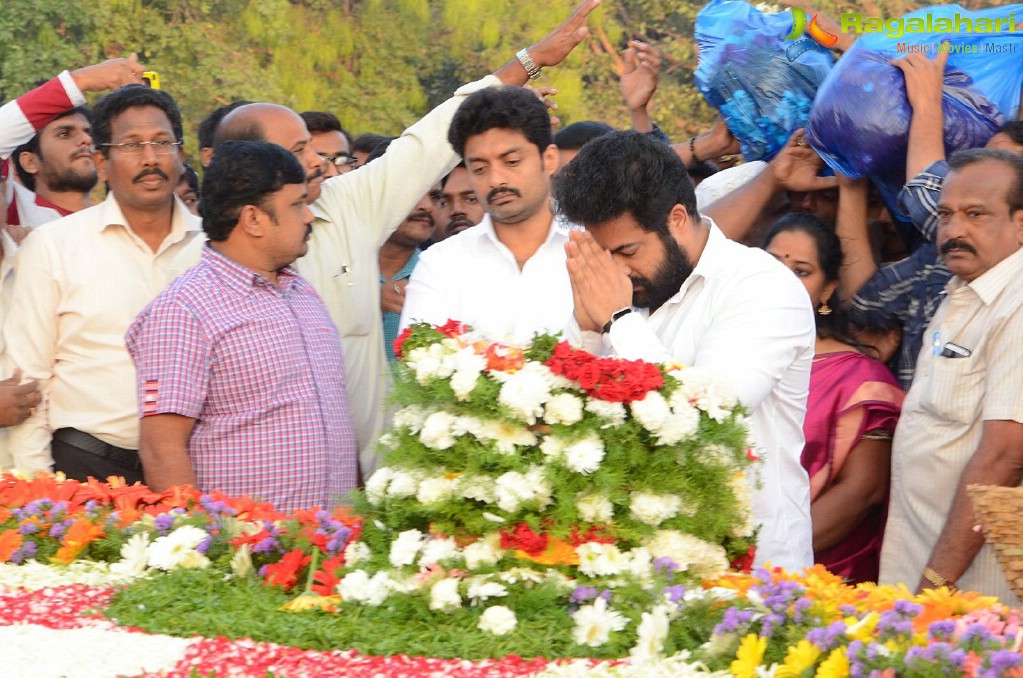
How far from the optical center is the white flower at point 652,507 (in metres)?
2.90

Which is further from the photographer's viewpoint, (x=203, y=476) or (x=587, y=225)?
(x=203, y=476)

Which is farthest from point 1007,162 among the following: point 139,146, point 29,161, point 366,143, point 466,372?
point 29,161

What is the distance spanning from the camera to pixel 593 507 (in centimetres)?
289

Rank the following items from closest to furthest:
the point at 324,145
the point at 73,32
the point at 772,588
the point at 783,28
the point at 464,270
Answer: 1. the point at 772,588
2. the point at 464,270
3. the point at 783,28
4. the point at 324,145
5. the point at 73,32

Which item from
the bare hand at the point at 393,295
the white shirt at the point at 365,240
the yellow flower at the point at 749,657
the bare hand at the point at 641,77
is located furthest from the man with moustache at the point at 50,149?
the yellow flower at the point at 749,657

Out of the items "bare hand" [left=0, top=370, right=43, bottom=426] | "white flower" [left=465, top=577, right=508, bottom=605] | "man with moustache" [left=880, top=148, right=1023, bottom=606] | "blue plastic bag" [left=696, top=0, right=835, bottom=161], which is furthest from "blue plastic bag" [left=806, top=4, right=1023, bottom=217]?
"bare hand" [left=0, top=370, right=43, bottom=426]

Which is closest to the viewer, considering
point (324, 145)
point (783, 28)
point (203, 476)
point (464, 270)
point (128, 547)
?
point (128, 547)

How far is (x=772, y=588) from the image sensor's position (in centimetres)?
278

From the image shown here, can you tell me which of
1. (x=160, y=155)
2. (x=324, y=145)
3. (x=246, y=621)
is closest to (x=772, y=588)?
(x=246, y=621)

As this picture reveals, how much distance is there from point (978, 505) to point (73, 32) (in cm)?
1357

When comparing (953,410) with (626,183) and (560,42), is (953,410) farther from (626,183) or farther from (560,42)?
(560,42)

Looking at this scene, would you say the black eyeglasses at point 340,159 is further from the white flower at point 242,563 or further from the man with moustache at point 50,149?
the white flower at point 242,563

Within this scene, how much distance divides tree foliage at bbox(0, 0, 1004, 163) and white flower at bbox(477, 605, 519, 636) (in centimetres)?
1186

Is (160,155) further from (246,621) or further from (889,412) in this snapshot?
(889,412)
